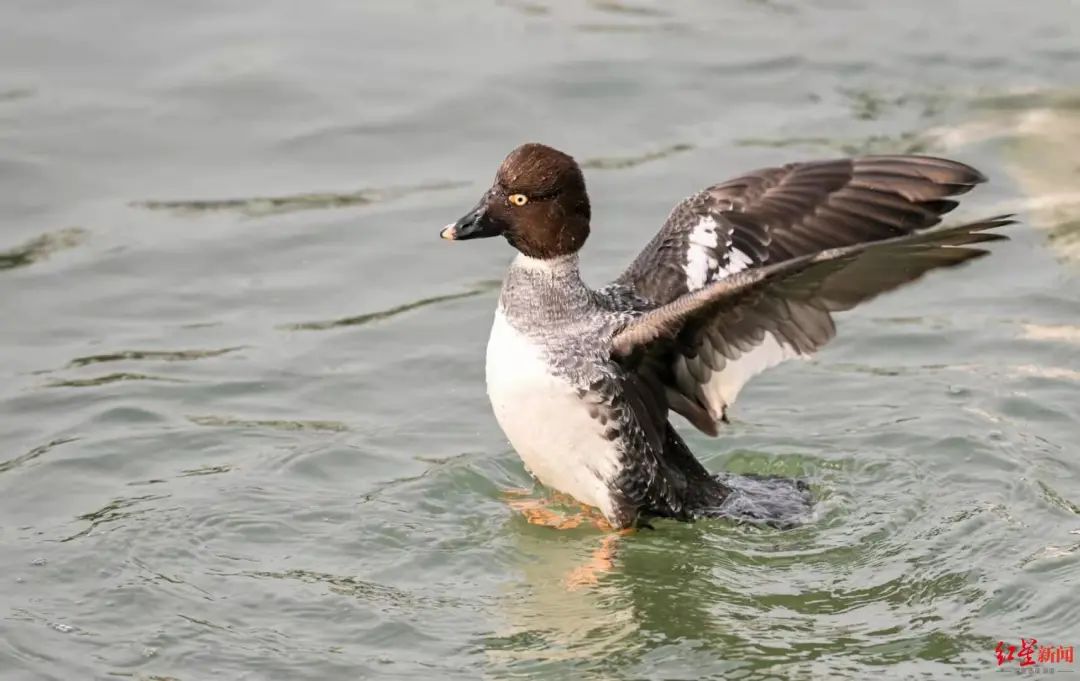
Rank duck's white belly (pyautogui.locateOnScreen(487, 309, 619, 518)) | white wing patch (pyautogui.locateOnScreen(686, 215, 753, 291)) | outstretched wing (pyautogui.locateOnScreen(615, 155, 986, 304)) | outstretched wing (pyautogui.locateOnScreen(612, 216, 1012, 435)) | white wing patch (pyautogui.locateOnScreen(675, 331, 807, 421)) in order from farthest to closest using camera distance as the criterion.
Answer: white wing patch (pyautogui.locateOnScreen(686, 215, 753, 291)) < outstretched wing (pyautogui.locateOnScreen(615, 155, 986, 304)) < duck's white belly (pyautogui.locateOnScreen(487, 309, 619, 518)) < white wing patch (pyautogui.locateOnScreen(675, 331, 807, 421)) < outstretched wing (pyautogui.locateOnScreen(612, 216, 1012, 435))

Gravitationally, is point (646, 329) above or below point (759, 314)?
below

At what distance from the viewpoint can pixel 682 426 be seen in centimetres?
900

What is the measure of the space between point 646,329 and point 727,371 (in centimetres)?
40

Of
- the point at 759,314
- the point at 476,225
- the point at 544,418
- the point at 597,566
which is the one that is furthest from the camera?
the point at 597,566

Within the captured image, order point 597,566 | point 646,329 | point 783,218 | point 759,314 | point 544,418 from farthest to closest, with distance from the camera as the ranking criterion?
point 783,218, point 597,566, point 544,418, point 646,329, point 759,314

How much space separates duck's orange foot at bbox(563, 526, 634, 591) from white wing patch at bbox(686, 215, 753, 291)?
1176 millimetres

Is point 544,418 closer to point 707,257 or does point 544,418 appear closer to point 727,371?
point 727,371

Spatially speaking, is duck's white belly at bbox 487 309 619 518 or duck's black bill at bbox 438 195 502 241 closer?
duck's white belly at bbox 487 309 619 518

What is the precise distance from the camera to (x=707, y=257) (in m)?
8.00

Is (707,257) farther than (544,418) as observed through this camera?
Yes

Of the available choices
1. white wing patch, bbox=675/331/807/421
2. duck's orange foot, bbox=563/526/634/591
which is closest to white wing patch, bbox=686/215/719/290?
white wing patch, bbox=675/331/807/421

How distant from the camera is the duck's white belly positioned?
7.29 meters

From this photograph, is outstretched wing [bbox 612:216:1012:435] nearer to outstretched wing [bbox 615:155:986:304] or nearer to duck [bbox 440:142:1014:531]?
duck [bbox 440:142:1014:531]

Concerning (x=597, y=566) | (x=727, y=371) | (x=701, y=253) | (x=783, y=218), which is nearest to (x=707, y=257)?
(x=701, y=253)
